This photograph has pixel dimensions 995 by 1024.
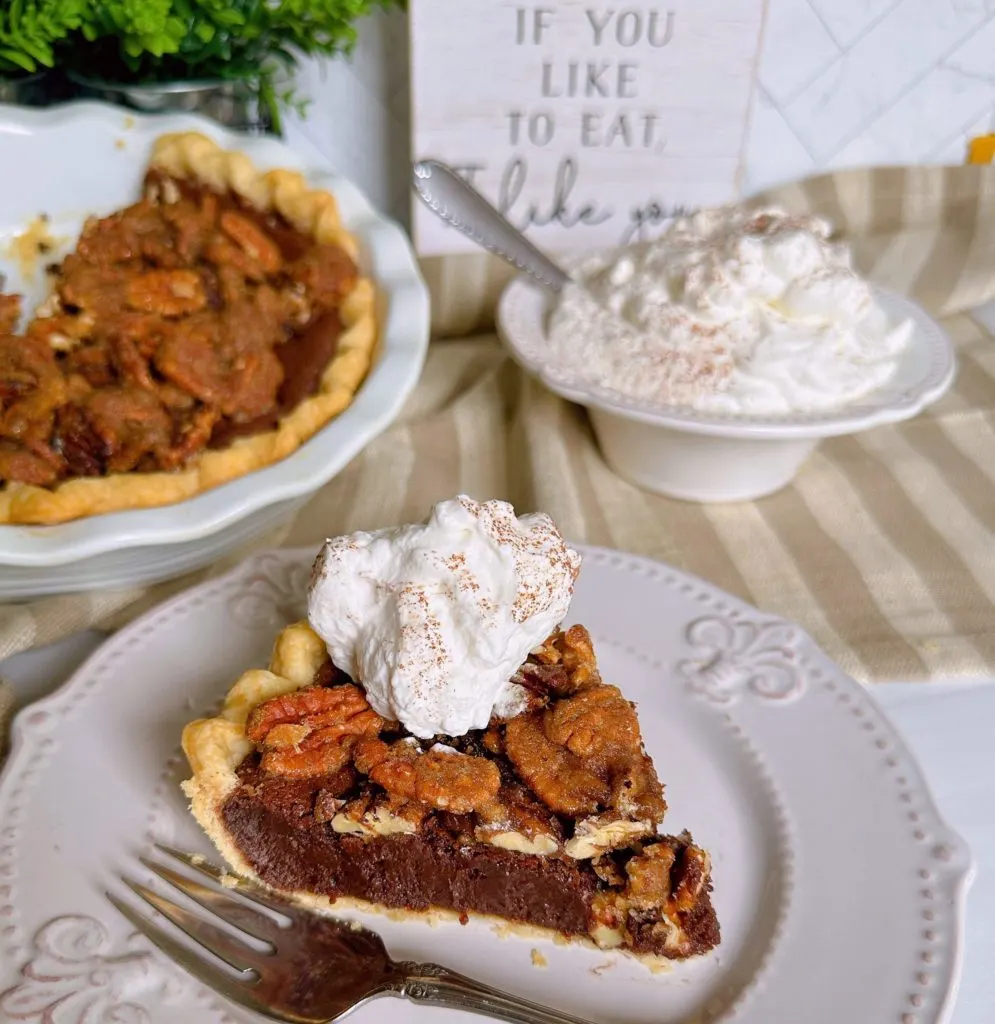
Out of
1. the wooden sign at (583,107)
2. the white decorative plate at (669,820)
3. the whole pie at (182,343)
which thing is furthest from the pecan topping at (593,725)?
the wooden sign at (583,107)

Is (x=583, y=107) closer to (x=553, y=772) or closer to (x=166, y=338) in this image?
(x=166, y=338)

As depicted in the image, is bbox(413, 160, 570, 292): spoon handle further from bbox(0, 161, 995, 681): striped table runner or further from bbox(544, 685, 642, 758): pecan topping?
bbox(544, 685, 642, 758): pecan topping

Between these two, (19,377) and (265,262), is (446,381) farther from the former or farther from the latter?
(19,377)

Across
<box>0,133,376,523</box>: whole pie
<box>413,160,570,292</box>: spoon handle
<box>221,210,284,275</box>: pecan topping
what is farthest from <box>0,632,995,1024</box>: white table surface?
<box>413,160,570,292</box>: spoon handle

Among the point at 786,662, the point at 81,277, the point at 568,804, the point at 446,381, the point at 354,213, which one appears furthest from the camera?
the point at 446,381

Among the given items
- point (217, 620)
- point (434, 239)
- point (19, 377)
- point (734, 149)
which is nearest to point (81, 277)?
point (19, 377)

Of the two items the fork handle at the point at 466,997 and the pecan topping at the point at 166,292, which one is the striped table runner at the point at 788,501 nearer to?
the pecan topping at the point at 166,292
